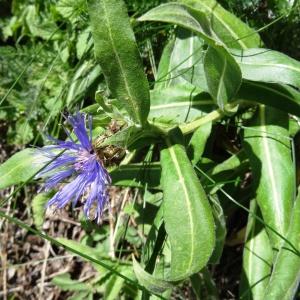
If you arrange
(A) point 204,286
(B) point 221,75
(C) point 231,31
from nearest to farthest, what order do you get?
(B) point 221,75 < (C) point 231,31 < (A) point 204,286

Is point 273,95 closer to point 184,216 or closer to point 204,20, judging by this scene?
point 204,20

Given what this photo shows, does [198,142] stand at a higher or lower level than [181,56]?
lower

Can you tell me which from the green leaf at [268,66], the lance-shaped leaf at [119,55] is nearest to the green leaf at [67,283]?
the lance-shaped leaf at [119,55]

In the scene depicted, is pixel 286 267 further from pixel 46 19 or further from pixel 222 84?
pixel 46 19

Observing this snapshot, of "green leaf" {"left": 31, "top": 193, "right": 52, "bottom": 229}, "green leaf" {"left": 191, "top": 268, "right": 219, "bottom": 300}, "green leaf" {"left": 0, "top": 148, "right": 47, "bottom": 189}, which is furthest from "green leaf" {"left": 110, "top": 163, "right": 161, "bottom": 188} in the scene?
"green leaf" {"left": 31, "top": 193, "right": 52, "bottom": 229}

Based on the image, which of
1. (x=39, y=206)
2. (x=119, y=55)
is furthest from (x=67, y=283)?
(x=119, y=55)
